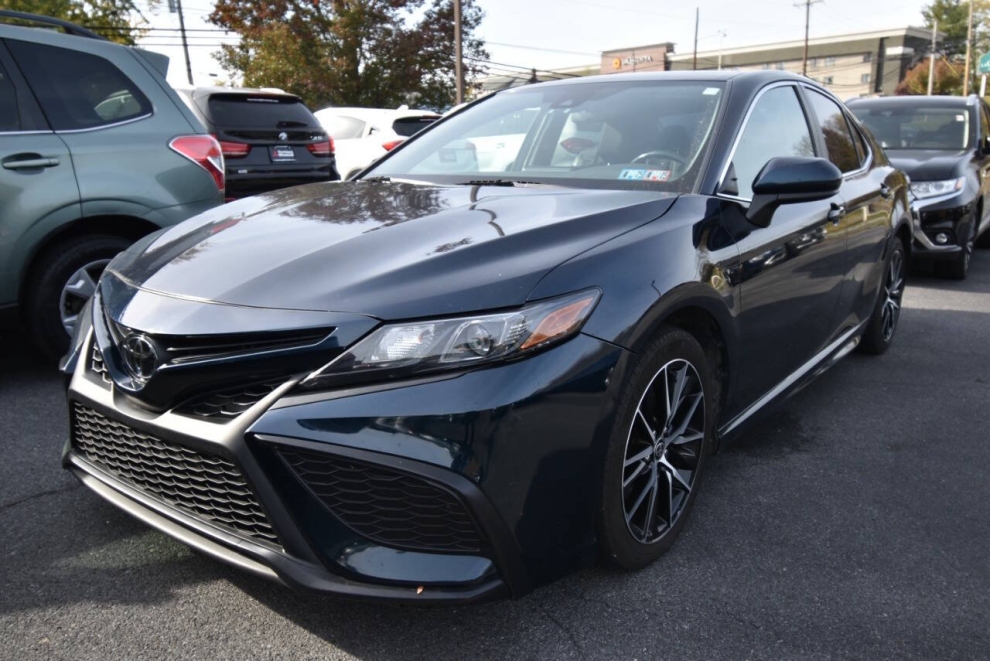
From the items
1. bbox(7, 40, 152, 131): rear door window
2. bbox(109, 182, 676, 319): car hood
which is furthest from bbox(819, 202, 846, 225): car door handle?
bbox(7, 40, 152, 131): rear door window

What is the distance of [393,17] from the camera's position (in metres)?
27.3

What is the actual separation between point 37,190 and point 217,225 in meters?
1.82

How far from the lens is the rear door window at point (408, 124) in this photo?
38.0 feet

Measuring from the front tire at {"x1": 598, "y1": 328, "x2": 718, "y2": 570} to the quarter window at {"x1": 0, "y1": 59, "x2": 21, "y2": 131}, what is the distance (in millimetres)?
3457

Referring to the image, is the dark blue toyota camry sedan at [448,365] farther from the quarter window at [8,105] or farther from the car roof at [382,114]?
the car roof at [382,114]

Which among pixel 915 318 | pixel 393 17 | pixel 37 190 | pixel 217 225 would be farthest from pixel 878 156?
pixel 393 17

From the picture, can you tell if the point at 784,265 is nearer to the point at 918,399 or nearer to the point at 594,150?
the point at 594,150

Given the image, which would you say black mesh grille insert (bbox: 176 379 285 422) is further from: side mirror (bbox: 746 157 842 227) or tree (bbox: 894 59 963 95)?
tree (bbox: 894 59 963 95)

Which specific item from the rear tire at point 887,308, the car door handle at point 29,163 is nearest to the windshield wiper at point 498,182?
the car door handle at point 29,163

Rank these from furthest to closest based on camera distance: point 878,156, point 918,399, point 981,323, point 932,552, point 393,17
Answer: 1. point 393,17
2. point 981,323
3. point 878,156
4. point 918,399
5. point 932,552

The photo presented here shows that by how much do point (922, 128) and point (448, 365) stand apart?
8.20 meters

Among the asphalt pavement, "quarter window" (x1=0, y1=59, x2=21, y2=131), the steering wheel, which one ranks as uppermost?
"quarter window" (x1=0, y1=59, x2=21, y2=131)

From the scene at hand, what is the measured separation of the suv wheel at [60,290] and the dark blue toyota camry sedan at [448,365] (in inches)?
62.2

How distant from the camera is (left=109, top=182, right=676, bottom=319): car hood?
2008 mm
